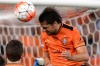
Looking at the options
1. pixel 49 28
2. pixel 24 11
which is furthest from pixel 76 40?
pixel 24 11

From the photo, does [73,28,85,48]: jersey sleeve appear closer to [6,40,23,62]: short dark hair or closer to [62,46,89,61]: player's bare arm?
[62,46,89,61]: player's bare arm

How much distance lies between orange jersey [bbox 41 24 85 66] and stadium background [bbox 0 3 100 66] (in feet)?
2.08

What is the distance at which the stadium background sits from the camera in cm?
532

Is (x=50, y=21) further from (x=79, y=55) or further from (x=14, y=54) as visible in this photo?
(x=14, y=54)

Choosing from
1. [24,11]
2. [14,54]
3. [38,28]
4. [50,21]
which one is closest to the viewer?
[14,54]

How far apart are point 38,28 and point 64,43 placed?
863mm

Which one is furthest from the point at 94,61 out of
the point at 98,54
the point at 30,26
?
the point at 30,26

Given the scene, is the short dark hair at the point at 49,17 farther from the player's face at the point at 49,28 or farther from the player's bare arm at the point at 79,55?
the player's bare arm at the point at 79,55

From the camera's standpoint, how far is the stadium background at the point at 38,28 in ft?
17.5

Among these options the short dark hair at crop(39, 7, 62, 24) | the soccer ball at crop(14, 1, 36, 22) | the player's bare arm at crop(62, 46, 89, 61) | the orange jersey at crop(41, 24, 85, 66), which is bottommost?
the player's bare arm at crop(62, 46, 89, 61)

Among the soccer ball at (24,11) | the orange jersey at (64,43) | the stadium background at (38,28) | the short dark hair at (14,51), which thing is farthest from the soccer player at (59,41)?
the stadium background at (38,28)

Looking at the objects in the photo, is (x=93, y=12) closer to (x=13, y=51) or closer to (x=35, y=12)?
(x=35, y=12)

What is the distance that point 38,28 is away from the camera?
17.9 feet

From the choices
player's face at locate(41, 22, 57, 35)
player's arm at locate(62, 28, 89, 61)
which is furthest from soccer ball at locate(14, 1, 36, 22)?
player's arm at locate(62, 28, 89, 61)
